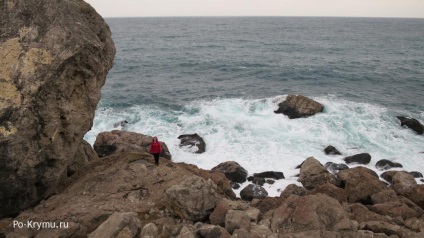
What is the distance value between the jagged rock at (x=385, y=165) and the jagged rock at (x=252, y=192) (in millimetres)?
11098

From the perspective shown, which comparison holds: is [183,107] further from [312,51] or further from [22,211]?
[312,51]

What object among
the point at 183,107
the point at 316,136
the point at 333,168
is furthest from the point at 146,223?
the point at 183,107

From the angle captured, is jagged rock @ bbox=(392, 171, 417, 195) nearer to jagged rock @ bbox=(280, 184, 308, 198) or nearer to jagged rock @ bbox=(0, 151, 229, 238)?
jagged rock @ bbox=(280, 184, 308, 198)

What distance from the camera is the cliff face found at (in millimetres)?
11680

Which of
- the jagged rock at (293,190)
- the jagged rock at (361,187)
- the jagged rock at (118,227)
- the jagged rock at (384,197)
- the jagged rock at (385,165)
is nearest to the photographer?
the jagged rock at (118,227)

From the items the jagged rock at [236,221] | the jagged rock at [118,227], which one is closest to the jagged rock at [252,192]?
the jagged rock at [236,221]

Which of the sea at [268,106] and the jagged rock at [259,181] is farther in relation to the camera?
the sea at [268,106]

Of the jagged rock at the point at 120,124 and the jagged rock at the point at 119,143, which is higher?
the jagged rock at the point at 119,143

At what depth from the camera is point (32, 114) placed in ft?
39.5

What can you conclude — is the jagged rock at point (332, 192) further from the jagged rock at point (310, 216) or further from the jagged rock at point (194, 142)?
the jagged rock at point (194, 142)

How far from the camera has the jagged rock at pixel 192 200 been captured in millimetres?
12828

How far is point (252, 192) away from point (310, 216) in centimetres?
935

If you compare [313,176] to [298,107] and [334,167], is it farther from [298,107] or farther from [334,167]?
[298,107]

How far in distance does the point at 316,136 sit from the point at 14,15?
27.2m
